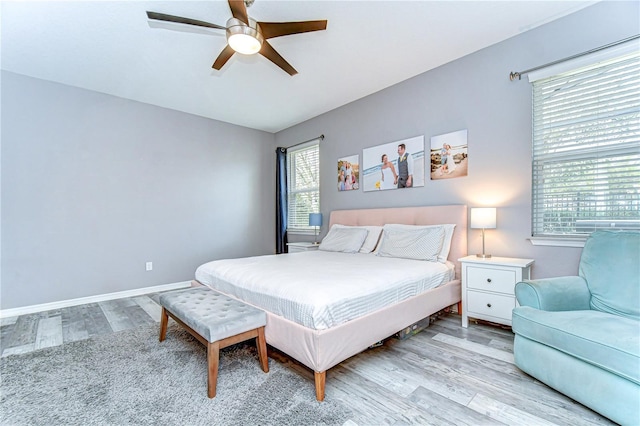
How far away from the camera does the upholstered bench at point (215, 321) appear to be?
1.70 metres

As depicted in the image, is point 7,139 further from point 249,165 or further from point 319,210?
point 319,210

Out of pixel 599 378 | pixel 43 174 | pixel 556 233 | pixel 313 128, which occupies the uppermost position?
pixel 313 128

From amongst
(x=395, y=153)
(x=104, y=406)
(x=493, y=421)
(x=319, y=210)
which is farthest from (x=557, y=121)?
(x=104, y=406)

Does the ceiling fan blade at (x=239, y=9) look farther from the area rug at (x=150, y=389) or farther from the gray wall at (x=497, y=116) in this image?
the area rug at (x=150, y=389)

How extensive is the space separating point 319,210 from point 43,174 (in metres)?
3.69

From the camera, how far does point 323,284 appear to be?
1.88 metres

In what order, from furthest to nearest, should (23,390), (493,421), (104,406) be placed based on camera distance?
(23,390) → (104,406) → (493,421)

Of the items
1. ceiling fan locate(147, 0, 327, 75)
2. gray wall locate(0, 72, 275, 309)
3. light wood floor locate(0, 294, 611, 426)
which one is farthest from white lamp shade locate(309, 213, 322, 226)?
ceiling fan locate(147, 0, 327, 75)

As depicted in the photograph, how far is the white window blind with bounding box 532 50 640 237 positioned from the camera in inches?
87.1

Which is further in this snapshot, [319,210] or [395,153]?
[319,210]

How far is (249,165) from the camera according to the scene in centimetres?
538

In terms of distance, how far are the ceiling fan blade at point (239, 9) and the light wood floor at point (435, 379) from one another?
2.47 metres

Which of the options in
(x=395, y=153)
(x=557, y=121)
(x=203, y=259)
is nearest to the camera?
(x=557, y=121)

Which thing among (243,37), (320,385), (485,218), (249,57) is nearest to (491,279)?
(485,218)
